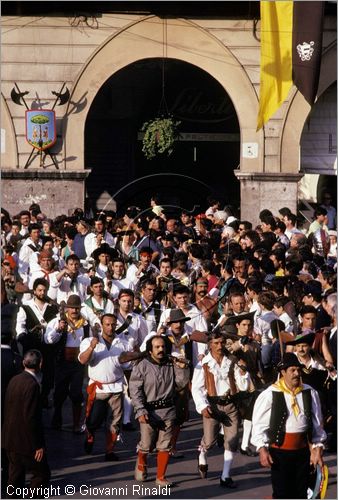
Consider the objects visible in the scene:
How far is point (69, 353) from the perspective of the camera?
53.0ft

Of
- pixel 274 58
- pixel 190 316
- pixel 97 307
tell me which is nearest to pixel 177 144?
pixel 274 58

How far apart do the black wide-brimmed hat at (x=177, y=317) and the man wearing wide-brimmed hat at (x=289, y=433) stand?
3.41 metres

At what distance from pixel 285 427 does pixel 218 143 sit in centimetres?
1926

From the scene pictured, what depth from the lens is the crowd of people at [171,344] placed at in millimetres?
12758

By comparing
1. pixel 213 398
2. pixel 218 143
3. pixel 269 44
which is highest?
pixel 269 44

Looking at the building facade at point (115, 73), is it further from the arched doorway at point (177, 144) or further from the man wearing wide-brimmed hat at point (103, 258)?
the man wearing wide-brimmed hat at point (103, 258)

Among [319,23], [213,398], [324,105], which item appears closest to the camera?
[213,398]

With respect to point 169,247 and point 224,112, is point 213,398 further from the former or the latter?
point 224,112

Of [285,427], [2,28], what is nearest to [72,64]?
[2,28]

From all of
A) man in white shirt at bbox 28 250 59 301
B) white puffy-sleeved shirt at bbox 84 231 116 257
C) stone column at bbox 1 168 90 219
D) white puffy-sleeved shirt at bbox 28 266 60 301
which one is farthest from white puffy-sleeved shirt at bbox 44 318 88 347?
stone column at bbox 1 168 90 219

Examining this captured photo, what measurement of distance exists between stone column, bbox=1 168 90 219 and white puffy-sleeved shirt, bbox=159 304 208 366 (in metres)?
10.9

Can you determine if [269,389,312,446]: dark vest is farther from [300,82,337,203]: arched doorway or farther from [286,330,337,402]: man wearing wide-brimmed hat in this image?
[300,82,337,203]: arched doorway

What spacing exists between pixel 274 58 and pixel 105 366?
12.4 meters

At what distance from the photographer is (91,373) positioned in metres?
15.1
